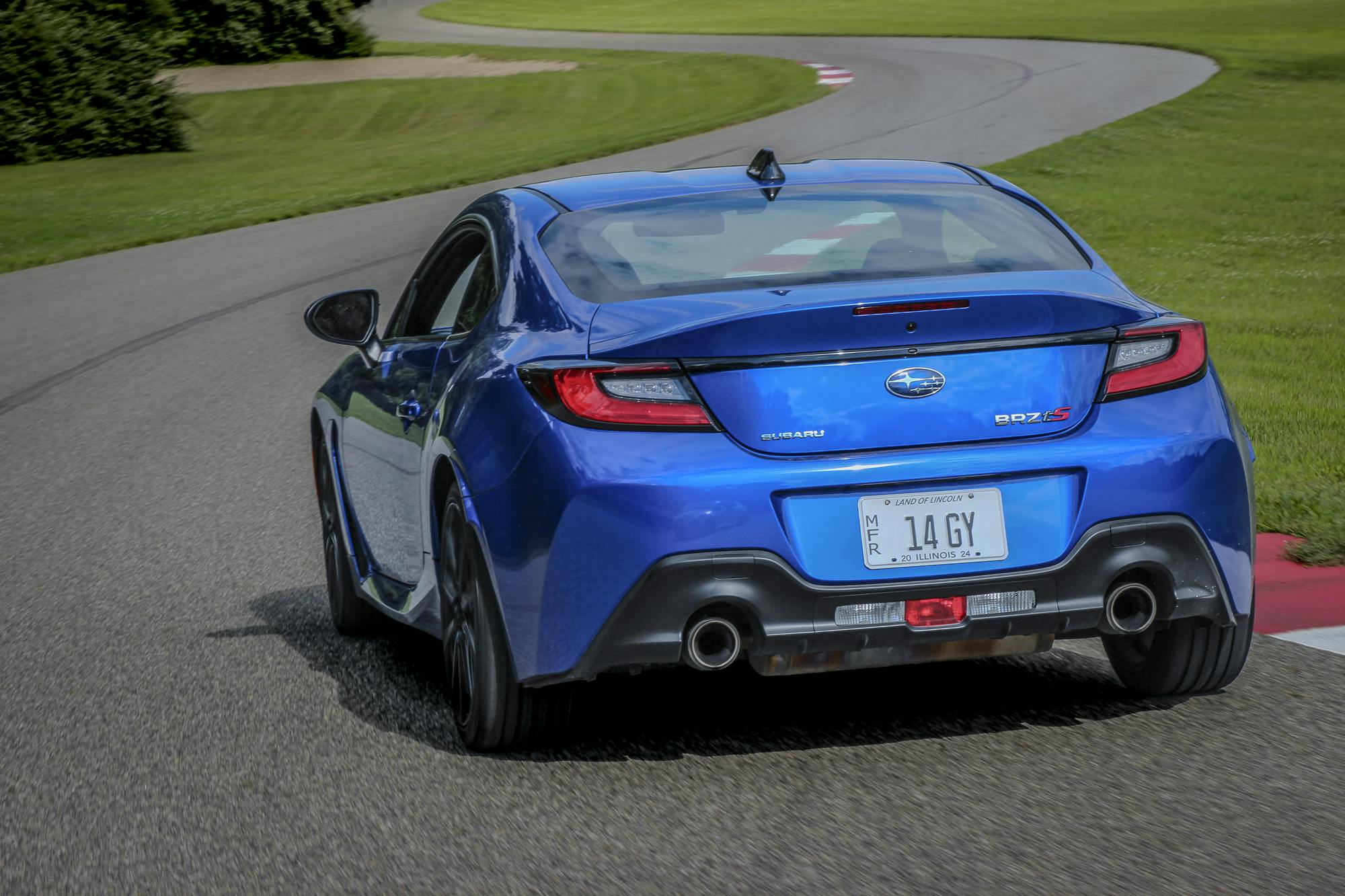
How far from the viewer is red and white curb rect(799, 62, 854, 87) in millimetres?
40750

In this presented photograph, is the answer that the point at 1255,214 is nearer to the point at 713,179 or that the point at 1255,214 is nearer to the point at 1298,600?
the point at 1298,600

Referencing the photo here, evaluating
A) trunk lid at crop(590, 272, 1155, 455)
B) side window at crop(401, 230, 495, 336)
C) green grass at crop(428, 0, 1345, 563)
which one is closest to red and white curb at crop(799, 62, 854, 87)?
green grass at crop(428, 0, 1345, 563)

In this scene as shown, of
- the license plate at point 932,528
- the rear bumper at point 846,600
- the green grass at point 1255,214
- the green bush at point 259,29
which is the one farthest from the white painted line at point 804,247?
the green bush at point 259,29

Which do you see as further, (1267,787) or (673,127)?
(673,127)

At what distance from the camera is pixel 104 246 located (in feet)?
72.7

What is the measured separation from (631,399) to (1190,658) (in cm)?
177

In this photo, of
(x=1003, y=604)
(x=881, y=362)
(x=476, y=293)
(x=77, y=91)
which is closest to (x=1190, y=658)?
(x=1003, y=604)

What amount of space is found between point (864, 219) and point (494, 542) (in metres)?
1.65

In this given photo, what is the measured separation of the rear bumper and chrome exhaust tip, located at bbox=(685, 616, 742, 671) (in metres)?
0.03

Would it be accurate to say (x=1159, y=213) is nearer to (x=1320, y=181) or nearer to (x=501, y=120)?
(x=1320, y=181)

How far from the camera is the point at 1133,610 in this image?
455cm

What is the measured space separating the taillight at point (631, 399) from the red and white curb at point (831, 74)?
36.3 metres

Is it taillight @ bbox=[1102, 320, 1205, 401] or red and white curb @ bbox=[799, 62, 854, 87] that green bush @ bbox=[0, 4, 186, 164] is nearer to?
red and white curb @ bbox=[799, 62, 854, 87]

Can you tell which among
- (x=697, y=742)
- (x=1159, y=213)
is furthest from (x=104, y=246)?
(x=697, y=742)
